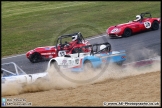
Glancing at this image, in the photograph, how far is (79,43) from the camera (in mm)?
17469

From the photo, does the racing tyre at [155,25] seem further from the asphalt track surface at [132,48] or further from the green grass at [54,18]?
the green grass at [54,18]

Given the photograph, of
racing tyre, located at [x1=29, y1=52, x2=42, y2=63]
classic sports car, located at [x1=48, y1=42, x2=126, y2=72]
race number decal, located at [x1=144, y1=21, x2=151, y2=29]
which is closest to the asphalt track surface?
racing tyre, located at [x1=29, y1=52, x2=42, y2=63]

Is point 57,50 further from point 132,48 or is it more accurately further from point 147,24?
point 147,24

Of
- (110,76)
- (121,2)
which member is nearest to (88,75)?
(110,76)

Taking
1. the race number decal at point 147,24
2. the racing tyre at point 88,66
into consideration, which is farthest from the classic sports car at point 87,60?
the race number decal at point 147,24

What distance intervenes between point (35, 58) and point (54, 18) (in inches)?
341

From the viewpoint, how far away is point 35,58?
17.8m

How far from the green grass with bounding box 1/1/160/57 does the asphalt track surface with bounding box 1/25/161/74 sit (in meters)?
1.16

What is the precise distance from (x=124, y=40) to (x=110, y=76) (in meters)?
6.13

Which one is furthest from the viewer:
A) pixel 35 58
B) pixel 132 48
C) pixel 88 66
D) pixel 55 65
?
pixel 132 48

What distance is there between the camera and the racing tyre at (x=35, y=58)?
17733 millimetres

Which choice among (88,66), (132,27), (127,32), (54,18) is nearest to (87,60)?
(88,66)

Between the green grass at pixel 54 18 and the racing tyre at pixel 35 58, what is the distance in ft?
5.09

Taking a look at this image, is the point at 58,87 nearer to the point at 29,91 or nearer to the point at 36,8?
the point at 29,91
